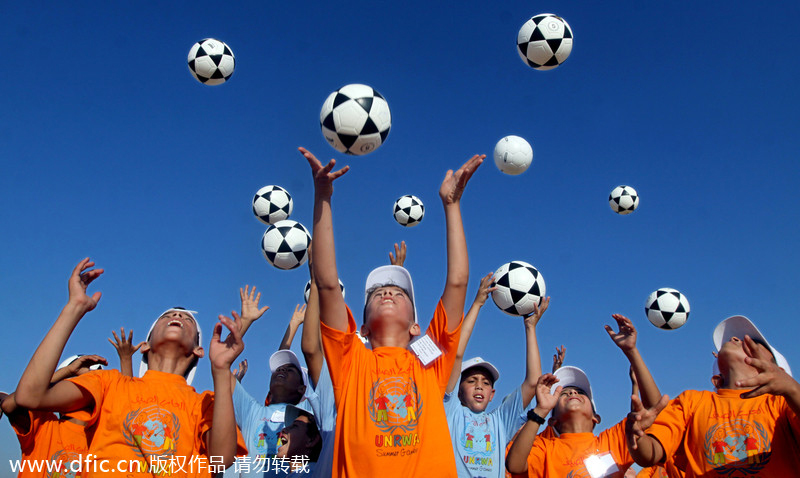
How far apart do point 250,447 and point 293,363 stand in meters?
1.22

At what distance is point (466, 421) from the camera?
696cm

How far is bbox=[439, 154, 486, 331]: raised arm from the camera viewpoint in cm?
469

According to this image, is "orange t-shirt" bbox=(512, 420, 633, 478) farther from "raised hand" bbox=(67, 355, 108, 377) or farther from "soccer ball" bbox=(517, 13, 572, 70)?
"soccer ball" bbox=(517, 13, 572, 70)

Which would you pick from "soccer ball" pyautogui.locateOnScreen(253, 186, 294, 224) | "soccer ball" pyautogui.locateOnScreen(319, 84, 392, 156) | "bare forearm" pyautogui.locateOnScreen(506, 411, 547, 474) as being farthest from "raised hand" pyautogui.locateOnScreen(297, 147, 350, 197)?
"soccer ball" pyautogui.locateOnScreen(253, 186, 294, 224)

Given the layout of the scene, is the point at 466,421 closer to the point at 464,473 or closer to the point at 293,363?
the point at 464,473

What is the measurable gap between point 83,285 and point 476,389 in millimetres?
4916

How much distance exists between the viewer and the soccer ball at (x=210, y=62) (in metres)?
10.8

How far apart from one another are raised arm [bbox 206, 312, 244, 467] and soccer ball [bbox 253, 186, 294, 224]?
22.1 ft

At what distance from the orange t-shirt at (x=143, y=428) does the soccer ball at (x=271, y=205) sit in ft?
20.7

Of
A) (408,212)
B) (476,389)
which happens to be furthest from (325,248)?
(408,212)

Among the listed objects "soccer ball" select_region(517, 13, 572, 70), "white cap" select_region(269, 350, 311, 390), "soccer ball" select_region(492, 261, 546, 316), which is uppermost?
"soccer ball" select_region(517, 13, 572, 70)

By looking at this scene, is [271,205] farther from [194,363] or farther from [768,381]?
[768,381]

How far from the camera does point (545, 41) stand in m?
9.77

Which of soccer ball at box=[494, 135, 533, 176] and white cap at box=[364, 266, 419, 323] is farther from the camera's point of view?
soccer ball at box=[494, 135, 533, 176]
